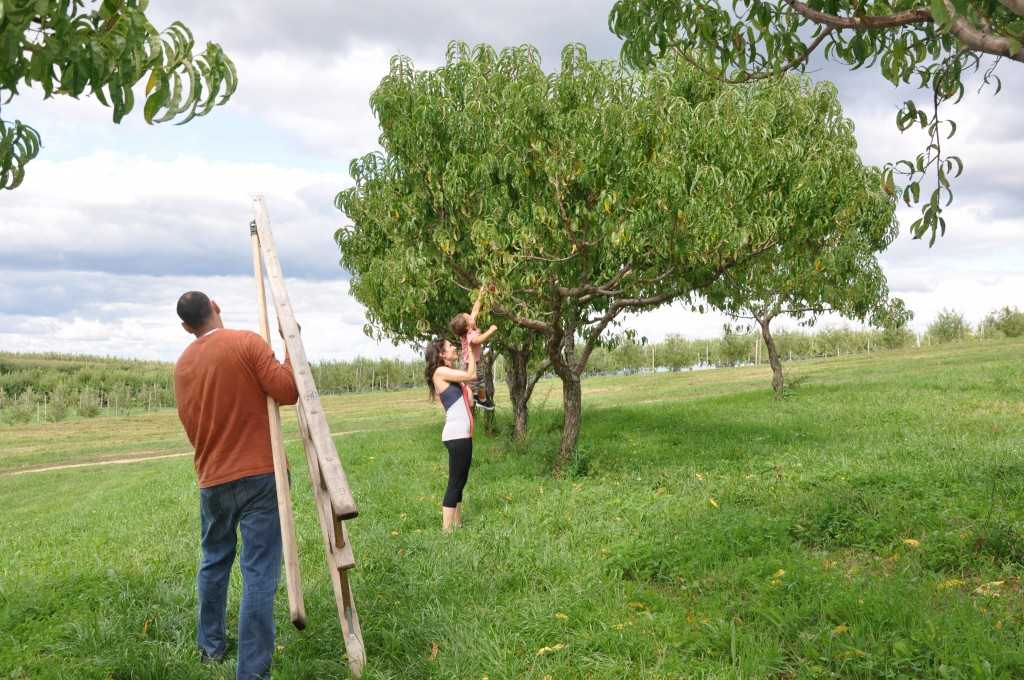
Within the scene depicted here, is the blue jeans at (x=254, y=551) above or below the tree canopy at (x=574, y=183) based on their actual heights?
below

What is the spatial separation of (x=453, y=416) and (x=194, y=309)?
152 inches

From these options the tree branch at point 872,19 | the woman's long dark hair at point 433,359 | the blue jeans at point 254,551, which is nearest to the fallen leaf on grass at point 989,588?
the tree branch at point 872,19

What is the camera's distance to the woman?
8164 mm

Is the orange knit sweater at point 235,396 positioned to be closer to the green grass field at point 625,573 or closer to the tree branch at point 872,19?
the green grass field at point 625,573

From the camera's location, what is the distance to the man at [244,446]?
4.72 meters

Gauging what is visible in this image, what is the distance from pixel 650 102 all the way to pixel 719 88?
3697mm

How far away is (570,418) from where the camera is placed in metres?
12.3

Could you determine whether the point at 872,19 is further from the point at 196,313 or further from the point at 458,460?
the point at 458,460

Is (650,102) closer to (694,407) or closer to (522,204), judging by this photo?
(522,204)

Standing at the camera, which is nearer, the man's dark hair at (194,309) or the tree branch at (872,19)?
the man's dark hair at (194,309)

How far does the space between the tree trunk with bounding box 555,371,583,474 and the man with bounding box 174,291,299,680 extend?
25.1 feet

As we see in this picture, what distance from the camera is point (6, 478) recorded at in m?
23.5

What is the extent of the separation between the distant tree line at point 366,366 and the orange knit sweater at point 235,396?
53166 millimetres

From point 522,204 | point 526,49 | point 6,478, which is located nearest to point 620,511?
point 522,204
